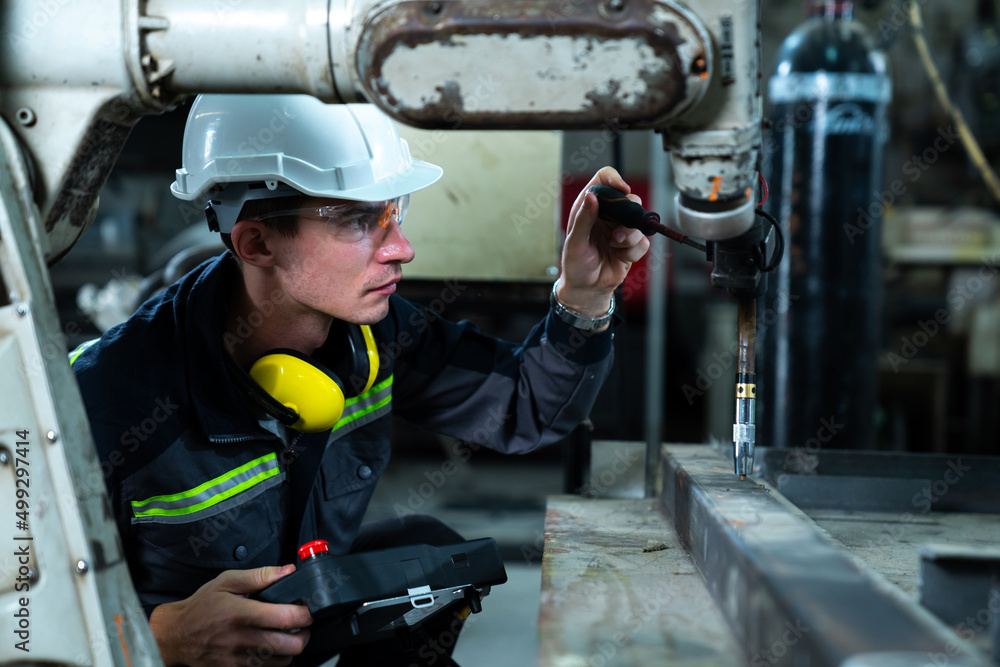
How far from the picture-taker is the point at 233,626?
3.36 feet

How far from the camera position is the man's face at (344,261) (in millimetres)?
1281

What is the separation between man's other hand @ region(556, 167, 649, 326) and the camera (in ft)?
4.10

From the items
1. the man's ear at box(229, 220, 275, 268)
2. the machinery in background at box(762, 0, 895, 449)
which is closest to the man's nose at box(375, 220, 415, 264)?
the man's ear at box(229, 220, 275, 268)

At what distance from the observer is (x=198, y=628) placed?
3.43ft

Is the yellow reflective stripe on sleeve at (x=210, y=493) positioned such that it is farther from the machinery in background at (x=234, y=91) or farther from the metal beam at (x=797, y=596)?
the metal beam at (x=797, y=596)

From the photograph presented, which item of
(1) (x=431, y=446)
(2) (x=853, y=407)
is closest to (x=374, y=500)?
(1) (x=431, y=446)

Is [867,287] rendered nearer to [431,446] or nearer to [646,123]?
[646,123]

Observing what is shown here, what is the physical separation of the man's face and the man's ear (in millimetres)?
19

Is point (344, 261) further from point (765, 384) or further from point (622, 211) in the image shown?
point (765, 384)

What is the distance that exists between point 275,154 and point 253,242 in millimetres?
161

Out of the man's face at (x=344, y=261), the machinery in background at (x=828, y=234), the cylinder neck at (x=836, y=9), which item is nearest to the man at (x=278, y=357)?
the man's face at (x=344, y=261)

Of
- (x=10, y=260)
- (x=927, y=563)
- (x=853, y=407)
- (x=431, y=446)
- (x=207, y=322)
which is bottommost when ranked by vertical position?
(x=431, y=446)

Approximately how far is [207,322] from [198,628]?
1.45 ft

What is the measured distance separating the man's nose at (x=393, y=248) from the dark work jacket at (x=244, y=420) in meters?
0.19
